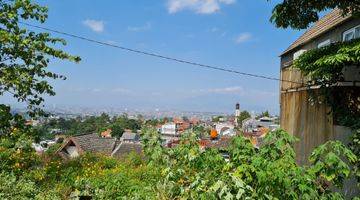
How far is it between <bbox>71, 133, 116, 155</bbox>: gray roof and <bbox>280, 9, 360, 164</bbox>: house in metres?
20.0

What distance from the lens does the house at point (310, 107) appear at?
1020 cm

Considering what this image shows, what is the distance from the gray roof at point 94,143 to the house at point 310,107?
1996 centimetres

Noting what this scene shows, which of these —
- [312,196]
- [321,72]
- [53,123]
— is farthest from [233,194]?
[53,123]

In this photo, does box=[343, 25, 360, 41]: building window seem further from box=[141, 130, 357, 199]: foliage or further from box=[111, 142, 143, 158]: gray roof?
box=[111, 142, 143, 158]: gray roof

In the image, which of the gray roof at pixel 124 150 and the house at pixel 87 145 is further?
the house at pixel 87 145

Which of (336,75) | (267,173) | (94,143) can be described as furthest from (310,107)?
(94,143)

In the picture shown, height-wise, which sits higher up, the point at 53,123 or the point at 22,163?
the point at 53,123

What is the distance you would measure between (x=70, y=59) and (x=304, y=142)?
6563 mm

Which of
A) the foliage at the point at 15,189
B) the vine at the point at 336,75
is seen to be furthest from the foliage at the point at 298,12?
the foliage at the point at 15,189

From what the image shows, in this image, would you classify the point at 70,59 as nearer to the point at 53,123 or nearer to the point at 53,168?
the point at 53,123

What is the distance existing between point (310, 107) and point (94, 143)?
2489 centimetres

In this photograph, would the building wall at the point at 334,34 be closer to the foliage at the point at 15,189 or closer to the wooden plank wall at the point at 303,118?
the wooden plank wall at the point at 303,118

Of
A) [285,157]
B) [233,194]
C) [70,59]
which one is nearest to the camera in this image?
[233,194]

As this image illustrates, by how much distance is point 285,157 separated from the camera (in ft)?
19.3
